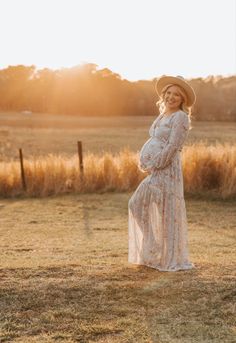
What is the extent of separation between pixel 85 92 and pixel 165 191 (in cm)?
5153

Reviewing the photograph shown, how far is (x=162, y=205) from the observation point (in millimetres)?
6547

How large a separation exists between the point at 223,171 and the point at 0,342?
11.4 metres

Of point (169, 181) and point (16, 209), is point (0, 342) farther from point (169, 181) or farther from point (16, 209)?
point (16, 209)

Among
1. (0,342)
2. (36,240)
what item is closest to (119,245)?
(36,240)

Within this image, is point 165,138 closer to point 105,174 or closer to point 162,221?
point 162,221

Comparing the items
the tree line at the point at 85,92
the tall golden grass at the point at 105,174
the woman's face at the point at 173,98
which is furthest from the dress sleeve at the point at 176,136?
the tree line at the point at 85,92

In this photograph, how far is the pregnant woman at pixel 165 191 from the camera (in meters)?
6.44

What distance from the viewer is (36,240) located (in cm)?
995

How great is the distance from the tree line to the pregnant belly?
164 ft

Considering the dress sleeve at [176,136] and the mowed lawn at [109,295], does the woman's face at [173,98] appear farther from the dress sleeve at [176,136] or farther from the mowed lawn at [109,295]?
the mowed lawn at [109,295]

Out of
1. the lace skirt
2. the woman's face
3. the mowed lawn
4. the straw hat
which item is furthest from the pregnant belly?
the mowed lawn

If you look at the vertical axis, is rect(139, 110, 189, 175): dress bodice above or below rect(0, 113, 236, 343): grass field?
above

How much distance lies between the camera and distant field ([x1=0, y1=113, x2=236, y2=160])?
3372 cm

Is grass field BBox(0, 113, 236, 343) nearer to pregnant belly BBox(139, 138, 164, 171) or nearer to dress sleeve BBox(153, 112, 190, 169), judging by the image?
pregnant belly BBox(139, 138, 164, 171)
